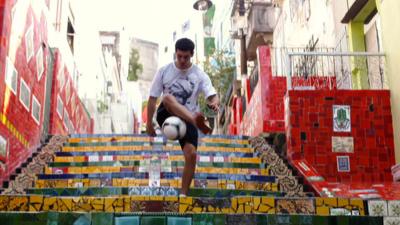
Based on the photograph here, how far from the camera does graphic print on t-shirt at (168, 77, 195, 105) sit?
5.65 metres

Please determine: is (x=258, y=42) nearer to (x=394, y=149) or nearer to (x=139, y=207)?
(x=394, y=149)

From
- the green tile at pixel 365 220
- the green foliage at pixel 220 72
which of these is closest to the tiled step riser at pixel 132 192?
the green tile at pixel 365 220

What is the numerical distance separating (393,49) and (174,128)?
5.56 m

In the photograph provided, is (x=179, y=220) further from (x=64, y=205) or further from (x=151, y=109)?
(x=151, y=109)

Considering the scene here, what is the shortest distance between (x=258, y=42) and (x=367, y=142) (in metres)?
12.9

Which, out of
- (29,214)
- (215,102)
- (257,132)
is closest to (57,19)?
(257,132)

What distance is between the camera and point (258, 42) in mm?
21906

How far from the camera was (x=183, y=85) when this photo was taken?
5.66 metres

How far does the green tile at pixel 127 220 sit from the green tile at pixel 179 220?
24 centimetres

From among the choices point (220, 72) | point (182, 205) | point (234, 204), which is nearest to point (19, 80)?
point (182, 205)

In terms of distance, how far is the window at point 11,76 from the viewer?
8906mm

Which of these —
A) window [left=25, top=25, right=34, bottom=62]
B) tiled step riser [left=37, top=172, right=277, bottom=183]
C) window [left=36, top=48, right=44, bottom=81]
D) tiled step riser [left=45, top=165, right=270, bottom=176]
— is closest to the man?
tiled step riser [left=37, top=172, right=277, bottom=183]

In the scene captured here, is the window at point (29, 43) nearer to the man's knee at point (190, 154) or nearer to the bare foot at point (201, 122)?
the man's knee at point (190, 154)

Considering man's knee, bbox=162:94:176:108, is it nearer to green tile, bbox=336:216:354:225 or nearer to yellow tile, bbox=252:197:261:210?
yellow tile, bbox=252:197:261:210
